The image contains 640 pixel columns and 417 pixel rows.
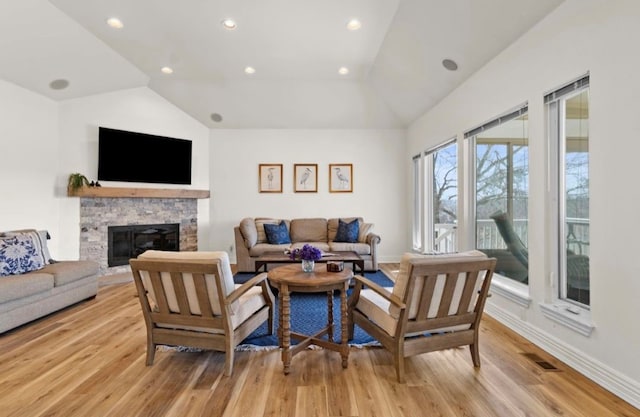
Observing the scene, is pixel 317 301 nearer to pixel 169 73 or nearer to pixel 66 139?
pixel 169 73

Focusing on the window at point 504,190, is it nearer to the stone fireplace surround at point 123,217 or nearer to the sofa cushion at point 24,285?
the sofa cushion at point 24,285

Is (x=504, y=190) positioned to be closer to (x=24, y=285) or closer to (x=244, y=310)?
(x=244, y=310)

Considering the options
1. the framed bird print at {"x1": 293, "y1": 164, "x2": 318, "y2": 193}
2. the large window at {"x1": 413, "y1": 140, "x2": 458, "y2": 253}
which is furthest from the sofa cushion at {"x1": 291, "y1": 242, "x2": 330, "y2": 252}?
the large window at {"x1": 413, "y1": 140, "x2": 458, "y2": 253}

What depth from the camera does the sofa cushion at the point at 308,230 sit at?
5.91 metres

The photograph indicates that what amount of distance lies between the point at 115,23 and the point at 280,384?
4.29 meters

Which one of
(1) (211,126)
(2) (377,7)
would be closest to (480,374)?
(2) (377,7)

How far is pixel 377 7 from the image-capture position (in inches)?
133

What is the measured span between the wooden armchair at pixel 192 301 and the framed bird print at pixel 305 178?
165 inches

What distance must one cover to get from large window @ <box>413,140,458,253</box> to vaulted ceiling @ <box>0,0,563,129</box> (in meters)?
0.85

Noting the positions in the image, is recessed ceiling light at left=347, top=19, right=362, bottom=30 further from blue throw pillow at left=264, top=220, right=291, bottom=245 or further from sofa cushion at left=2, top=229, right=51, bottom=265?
sofa cushion at left=2, top=229, right=51, bottom=265

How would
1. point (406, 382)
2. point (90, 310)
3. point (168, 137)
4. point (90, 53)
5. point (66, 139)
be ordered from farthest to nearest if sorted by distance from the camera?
1. point (168, 137)
2. point (66, 139)
3. point (90, 53)
4. point (90, 310)
5. point (406, 382)

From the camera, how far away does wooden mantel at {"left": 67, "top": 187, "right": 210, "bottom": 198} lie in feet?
15.4

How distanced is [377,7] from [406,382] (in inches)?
143

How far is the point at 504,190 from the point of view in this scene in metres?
3.39
